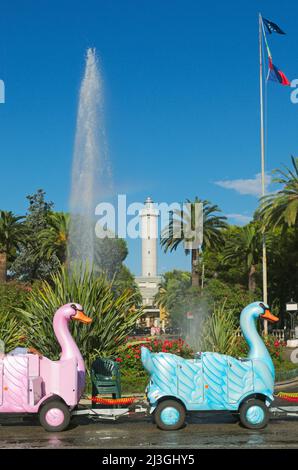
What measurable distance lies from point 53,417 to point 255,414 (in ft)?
10.9

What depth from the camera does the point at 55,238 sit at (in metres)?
55.3

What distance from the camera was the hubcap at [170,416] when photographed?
1051 centimetres

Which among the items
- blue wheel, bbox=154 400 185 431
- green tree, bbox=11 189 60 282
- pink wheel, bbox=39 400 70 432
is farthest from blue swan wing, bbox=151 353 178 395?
green tree, bbox=11 189 60 282

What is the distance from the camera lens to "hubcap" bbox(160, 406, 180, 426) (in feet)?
34.5

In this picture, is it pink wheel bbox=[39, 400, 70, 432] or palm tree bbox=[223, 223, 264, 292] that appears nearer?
pink wheel bbox=[39, 400, 70, 432]

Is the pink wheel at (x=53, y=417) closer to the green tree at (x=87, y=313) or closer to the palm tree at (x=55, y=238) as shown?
the green tree at (x=87, y=313)

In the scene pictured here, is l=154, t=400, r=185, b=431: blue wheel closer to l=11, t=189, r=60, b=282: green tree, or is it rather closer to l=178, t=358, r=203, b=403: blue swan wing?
l=178, t=358, r=203, b=403: blue swan wing

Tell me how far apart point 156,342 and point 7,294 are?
15566mm

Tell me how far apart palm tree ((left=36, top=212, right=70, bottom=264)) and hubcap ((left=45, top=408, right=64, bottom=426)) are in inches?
1743

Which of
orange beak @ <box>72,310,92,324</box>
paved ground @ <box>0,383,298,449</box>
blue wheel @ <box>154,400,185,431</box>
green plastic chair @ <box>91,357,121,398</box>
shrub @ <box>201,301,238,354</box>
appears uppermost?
orange beak @ <box>72,310,92,324</box>

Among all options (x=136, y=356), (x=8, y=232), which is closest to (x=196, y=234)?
(x=8, y=232)

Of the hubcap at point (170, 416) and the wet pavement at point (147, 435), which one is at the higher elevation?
the hubcap at point (170, 416)

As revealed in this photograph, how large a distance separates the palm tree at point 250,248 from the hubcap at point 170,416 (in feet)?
141

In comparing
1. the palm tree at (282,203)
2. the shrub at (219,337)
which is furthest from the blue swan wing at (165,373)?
the palm tree at (282,203)
